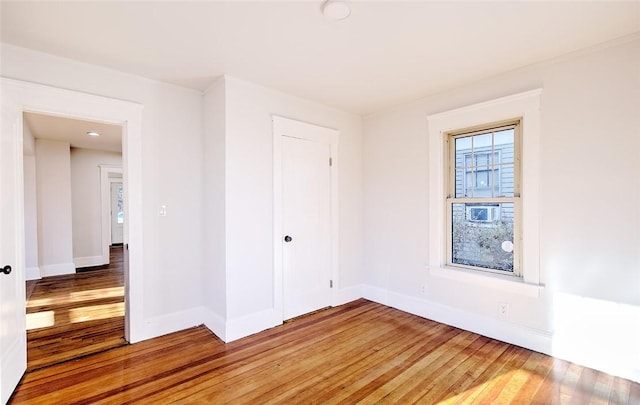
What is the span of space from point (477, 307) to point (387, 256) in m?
1.19

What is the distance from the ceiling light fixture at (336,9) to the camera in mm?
1880

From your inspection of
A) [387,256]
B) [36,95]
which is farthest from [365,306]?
[36,95]

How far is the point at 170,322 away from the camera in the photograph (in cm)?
314

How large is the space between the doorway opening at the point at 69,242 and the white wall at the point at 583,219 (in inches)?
145

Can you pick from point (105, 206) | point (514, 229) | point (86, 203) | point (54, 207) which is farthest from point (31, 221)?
point (514, 229)

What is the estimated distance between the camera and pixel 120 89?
2.87m

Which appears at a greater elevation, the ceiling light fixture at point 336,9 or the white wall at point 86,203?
the ceiling light fixture at point 336,9

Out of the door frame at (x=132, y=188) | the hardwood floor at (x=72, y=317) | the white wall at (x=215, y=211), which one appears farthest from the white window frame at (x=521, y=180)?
the hardwood floor at (x=72, y=317)

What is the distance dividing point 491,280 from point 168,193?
11.0ft

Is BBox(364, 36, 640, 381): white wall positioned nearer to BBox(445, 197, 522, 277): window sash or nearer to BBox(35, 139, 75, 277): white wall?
BBox(445, 197, 522, 277): window sash

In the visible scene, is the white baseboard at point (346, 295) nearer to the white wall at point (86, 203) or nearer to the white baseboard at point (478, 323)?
the white baseboard at point (478, 323)

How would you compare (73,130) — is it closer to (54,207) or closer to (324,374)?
(54,207)

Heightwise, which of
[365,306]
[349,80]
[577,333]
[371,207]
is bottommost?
[365,306]

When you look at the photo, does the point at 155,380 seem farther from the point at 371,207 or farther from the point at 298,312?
the point at 371,207
